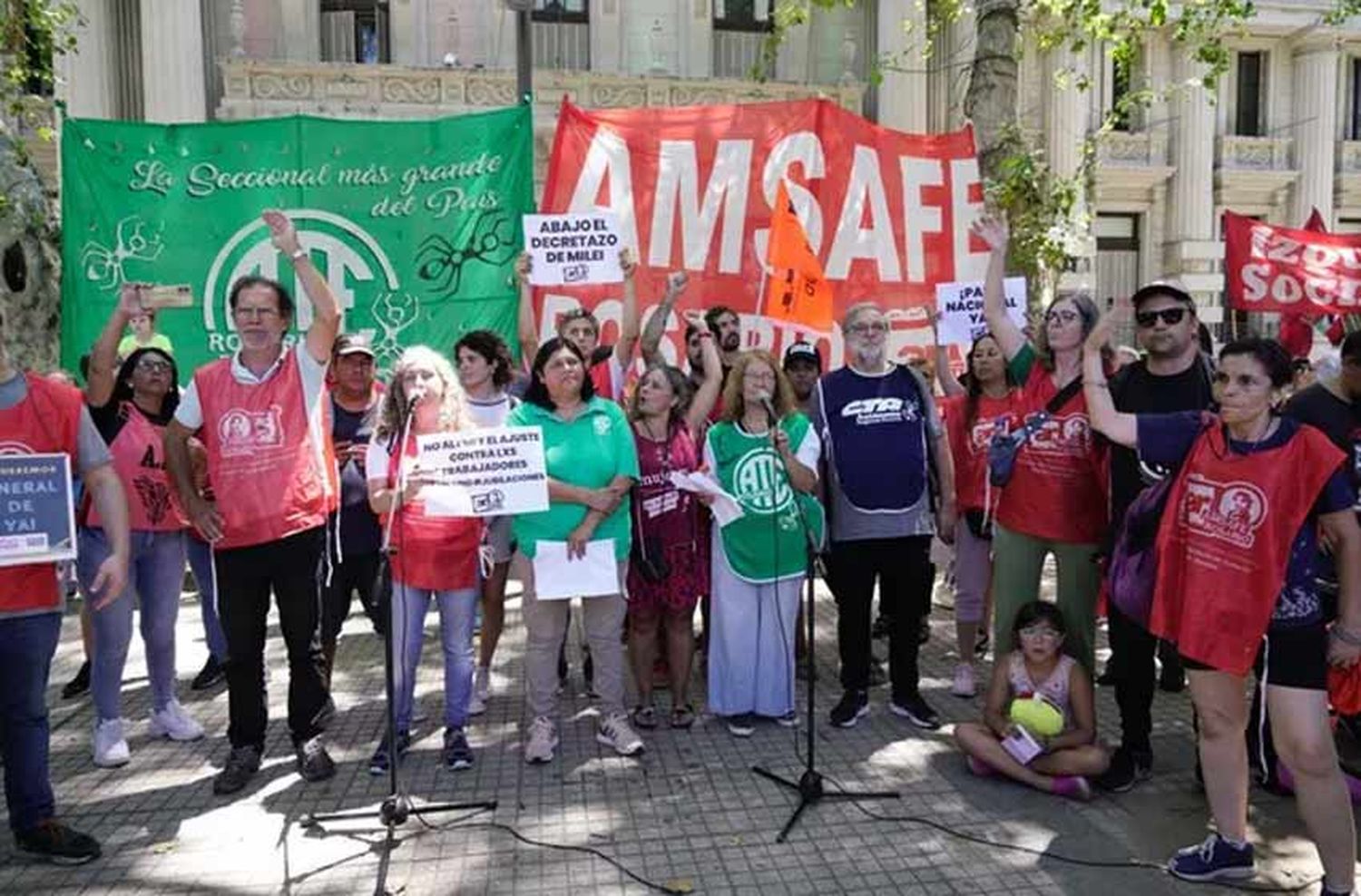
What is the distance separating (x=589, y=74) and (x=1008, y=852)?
15.9 m

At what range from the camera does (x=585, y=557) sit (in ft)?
14.7

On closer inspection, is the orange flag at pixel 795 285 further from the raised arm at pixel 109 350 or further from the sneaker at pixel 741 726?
the raised arm at pixel 109 350

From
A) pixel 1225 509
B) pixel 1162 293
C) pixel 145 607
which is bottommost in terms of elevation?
pixel 145 607

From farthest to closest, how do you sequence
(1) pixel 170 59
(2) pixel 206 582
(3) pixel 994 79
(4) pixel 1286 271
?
(1) pixel 170 59, (4) pixel 1286 271, (3) pixel 994 79, (2) pixel 206 582

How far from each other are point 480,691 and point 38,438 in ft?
8.47

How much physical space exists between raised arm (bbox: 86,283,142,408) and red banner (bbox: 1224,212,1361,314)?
27.8 ft

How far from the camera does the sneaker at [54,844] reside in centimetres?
371

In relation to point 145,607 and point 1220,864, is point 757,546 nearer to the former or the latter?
point 1220,864

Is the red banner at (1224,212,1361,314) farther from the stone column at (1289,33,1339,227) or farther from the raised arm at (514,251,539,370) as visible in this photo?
the stone column at (1289,33,1339,227)

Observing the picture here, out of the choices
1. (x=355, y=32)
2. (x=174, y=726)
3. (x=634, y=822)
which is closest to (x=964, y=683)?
(x=634, y=822)

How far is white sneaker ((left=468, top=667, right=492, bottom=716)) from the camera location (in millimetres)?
5328

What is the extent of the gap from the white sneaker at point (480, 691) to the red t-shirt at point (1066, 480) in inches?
117

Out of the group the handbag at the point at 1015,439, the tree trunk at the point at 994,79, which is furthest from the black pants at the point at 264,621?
the tree trunk at the point at 994,79

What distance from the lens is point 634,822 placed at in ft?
13.3
